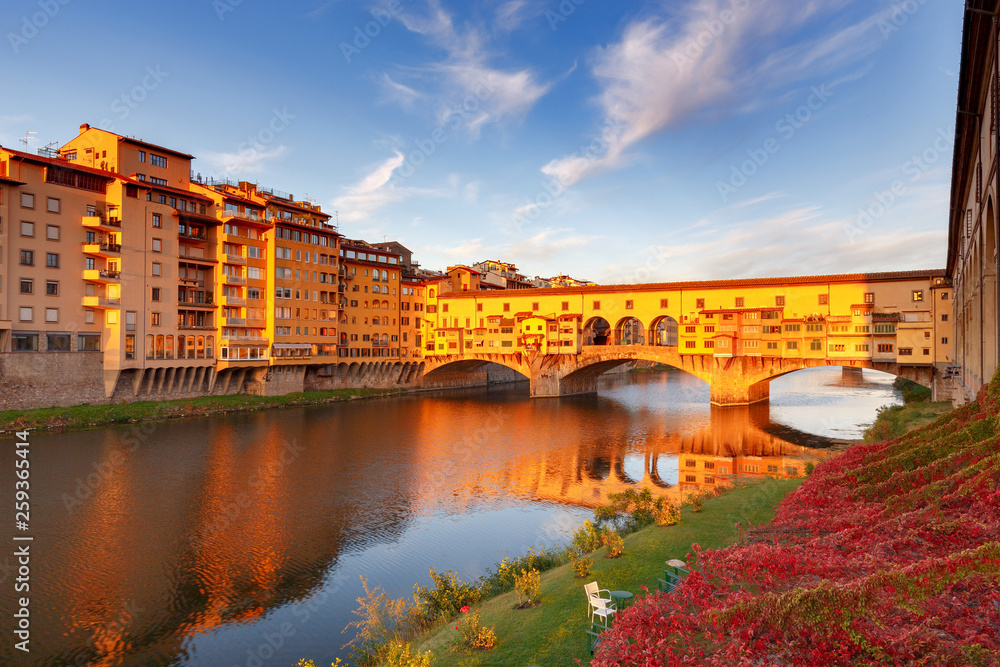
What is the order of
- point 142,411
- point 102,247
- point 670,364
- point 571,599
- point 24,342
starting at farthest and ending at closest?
point 670,364
point 102,247
point 142,411
point 24,342
point 571,599

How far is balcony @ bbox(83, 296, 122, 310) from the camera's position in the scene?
4684cm

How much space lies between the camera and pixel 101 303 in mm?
47438

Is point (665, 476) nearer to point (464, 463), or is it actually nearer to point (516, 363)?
point (464, 463)

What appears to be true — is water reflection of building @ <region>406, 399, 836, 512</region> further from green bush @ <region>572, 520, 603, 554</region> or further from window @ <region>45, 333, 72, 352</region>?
window @ <region>45, 333, 72, 352</region>

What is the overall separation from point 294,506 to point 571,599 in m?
16.6

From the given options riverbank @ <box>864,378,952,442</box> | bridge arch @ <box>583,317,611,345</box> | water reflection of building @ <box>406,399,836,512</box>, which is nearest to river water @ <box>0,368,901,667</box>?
water reflection of building @ <box>406,399,836,512</box>

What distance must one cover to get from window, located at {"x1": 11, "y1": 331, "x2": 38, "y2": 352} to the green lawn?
45.6 metres

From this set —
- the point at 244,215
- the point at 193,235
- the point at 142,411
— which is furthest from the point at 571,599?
the point at 193,235

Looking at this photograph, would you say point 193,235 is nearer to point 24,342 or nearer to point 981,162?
point 24,342

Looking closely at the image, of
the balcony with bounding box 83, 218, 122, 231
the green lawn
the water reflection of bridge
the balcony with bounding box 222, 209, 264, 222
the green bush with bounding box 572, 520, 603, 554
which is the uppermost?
the balcony with bounding box 222, 209, 264, 222

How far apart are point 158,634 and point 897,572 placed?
16516 mm

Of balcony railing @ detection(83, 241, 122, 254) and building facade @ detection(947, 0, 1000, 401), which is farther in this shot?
balcony railing @ detection(83, 241, 122, 254)

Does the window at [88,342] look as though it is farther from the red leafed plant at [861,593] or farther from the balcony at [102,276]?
the red leafed plant at [861,593]

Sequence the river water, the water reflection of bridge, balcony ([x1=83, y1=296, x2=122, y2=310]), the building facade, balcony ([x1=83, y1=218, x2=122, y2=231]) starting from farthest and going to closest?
1. balcony ([x1=83, y1=296, x2=122, y2=310])
2. balcony ([x1=83, y1=218, x2=122, y2=231])
3. the water reflection of bridge
4. the river water
5. the building facade
